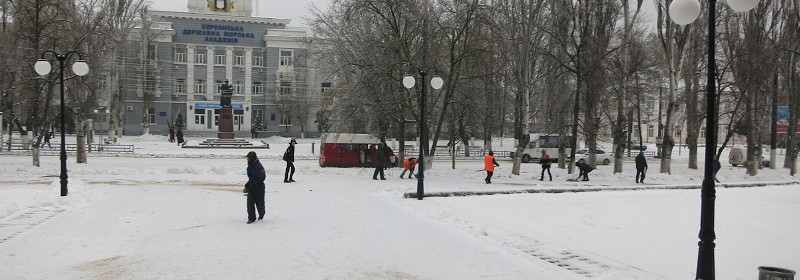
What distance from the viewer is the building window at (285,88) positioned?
69.0 m

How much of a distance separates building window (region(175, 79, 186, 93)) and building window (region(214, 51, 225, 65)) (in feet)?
14.5

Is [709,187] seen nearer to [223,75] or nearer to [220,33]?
[223,75]

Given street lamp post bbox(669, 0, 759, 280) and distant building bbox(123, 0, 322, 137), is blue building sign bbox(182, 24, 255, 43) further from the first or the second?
street lamp post bbox(669, 0, 759, 280)

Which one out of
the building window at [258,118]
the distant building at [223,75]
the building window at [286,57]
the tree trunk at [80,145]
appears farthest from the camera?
the building window at [286,57]

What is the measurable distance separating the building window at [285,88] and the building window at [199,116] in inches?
372

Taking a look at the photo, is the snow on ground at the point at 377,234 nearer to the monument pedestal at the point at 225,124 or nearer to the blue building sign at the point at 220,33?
the monument pedestal at the point at 225,124

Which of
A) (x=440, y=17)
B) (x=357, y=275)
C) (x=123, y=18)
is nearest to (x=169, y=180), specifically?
(x=440, y=17)

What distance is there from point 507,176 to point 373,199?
13259 millimetres

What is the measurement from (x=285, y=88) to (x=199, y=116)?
35.6ft

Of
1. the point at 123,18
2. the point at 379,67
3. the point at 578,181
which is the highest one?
the point at 123,18

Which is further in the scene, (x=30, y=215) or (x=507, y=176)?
(x=507, y=176)

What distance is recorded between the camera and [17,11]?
2509cm

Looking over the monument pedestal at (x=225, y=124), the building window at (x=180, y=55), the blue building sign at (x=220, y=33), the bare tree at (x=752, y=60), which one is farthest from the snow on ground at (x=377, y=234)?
the blue building sign at (x=220, y=33)

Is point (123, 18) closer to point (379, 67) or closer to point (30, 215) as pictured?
point (379, 67)
